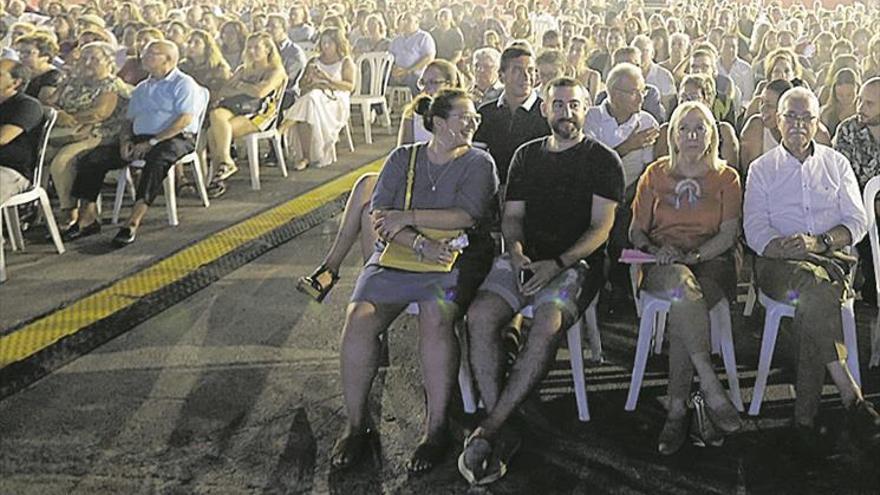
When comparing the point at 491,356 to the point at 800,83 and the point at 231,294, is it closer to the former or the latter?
the point at 231,294

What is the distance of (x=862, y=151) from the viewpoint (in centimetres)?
484

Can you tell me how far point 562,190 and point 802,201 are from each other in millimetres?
1014

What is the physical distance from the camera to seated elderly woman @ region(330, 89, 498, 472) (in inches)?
141

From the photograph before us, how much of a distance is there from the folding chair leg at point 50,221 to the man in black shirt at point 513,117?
2654mm

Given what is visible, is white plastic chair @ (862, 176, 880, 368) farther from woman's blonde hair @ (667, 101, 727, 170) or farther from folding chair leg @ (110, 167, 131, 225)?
folding chair leg @ (110, 167, 131, 225)

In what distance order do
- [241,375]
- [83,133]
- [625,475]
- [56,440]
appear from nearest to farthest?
[625,475], [56,440], [241,375], [83,133]

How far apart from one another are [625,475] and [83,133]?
4925 mm

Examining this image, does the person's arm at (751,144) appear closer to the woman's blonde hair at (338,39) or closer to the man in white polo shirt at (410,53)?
the woman's blonde hair at (338,39)

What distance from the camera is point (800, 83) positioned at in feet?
20.9

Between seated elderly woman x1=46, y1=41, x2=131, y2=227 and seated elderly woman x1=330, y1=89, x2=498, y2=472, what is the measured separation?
11.4 feet

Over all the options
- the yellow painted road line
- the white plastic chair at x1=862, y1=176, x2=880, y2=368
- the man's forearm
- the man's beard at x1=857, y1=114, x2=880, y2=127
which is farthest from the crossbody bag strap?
the man's forearm

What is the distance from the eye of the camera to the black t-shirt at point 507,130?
4941mm

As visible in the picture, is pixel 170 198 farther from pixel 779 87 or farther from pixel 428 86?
pixel 779 87

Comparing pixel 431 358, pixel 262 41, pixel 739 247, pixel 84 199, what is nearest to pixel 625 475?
pixel 431 358
